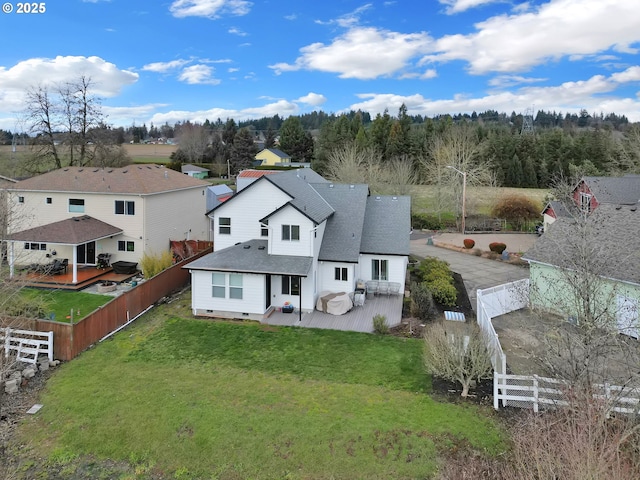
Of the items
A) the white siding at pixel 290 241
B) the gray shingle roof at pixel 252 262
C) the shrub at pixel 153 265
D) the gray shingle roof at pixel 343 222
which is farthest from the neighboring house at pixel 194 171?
the white siding at pixel 290 241

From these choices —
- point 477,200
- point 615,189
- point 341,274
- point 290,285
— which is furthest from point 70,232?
point 477,200

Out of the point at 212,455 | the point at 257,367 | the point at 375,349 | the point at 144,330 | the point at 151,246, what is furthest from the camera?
the point at 151,246

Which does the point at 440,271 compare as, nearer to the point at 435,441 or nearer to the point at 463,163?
the point at 435,441

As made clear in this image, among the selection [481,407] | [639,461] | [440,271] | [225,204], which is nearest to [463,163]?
[440,271]

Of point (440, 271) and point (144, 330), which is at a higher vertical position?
point (440, 271)

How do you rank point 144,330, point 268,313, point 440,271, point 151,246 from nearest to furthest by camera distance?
point 144,330 < point 268,313 < point 440,271 < point 151,246

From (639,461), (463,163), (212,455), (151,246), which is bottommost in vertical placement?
(212,455)
